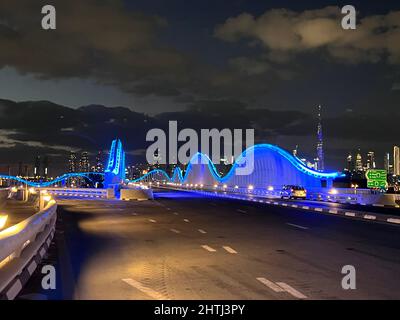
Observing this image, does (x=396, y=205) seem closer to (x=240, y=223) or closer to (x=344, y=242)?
(x=240, y=223)

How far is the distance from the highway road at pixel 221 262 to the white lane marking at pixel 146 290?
16 mm

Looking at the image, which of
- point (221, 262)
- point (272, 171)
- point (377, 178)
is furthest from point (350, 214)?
point (272, 171)


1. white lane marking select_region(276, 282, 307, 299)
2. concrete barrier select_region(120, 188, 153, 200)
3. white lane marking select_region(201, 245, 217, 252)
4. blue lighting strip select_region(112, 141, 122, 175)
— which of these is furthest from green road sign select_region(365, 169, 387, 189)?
blue lighting strip select_region(112, 141, 122, 175)

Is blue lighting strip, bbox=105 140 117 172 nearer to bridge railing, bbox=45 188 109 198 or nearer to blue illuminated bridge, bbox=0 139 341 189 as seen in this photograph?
blue illuminated bridge, bbox=0 139 341 189

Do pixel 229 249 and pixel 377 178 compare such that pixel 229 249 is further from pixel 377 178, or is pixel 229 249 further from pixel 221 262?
pixel 377 178

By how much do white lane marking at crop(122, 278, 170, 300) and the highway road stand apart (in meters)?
0.02

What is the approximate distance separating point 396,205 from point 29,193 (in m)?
36.3

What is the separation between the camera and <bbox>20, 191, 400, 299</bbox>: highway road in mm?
10156

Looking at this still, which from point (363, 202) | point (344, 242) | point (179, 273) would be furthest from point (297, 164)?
point (179, 273)

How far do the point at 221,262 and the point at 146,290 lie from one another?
13.5 ft

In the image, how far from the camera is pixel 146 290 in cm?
1026

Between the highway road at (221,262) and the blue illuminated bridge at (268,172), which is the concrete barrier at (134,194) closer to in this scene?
the blue illuminated bridge at (268,172)

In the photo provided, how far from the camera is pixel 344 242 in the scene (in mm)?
18844

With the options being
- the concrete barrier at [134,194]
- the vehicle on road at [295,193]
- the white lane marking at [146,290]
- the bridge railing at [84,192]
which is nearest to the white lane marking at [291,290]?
the white lane marking at [146,290]
